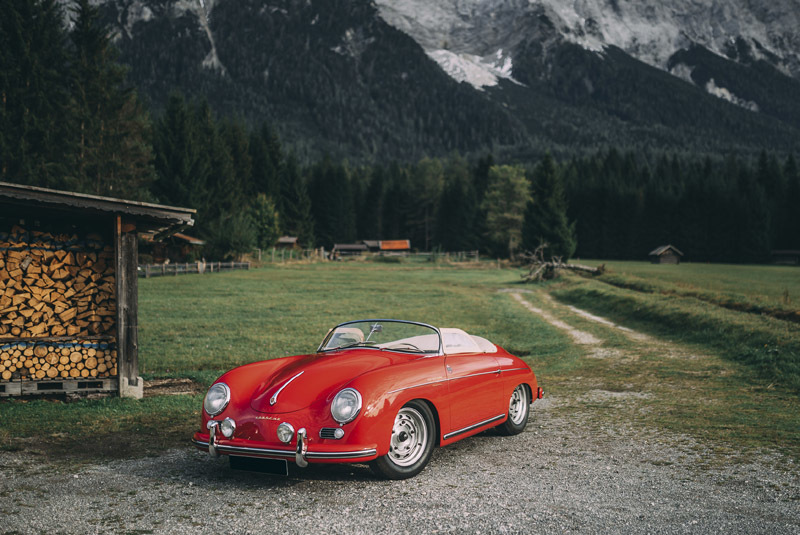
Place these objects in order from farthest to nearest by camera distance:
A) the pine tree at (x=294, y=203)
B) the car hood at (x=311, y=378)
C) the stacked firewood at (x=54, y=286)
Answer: the pine tree at (x=294, y=203), the stacked firewood at (x=54, y=286), the car hood at (x=311, y=378)

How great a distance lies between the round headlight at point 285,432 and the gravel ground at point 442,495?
531 mm

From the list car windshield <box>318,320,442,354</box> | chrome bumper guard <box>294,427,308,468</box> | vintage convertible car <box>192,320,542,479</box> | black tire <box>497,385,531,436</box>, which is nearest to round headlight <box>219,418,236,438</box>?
vintage convertible car <box>192,320,542,479</box>

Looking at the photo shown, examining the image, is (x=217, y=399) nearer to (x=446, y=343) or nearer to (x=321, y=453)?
(x=321, y=453)

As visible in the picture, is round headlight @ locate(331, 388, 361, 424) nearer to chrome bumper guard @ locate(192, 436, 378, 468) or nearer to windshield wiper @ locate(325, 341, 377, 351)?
chrome bumper guard @ locate(192, 436, 378, 468)

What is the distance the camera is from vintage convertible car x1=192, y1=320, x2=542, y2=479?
18.4 feet

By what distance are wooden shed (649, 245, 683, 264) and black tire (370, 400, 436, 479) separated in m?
85.3

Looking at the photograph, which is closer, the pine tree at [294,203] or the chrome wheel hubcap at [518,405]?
the chrome wheel hubcap at [518,405]

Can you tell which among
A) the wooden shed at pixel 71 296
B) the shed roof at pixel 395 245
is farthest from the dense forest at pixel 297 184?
the wooden shed at pixel 71 296

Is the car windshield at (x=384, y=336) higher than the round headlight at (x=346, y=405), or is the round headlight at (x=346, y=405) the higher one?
the car windshield at (x=384, y=336)

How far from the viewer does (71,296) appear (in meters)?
10.8

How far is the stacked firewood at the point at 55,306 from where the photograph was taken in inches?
406

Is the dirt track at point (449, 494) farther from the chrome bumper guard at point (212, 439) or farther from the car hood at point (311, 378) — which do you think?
the car hood at point (311, 378)

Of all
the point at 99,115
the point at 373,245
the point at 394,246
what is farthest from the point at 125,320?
the point at 373,245

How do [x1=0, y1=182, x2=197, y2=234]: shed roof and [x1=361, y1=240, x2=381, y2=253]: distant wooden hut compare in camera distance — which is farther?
[x1=361, y1=240, x2=381, y2=253]: distant wooden hut
